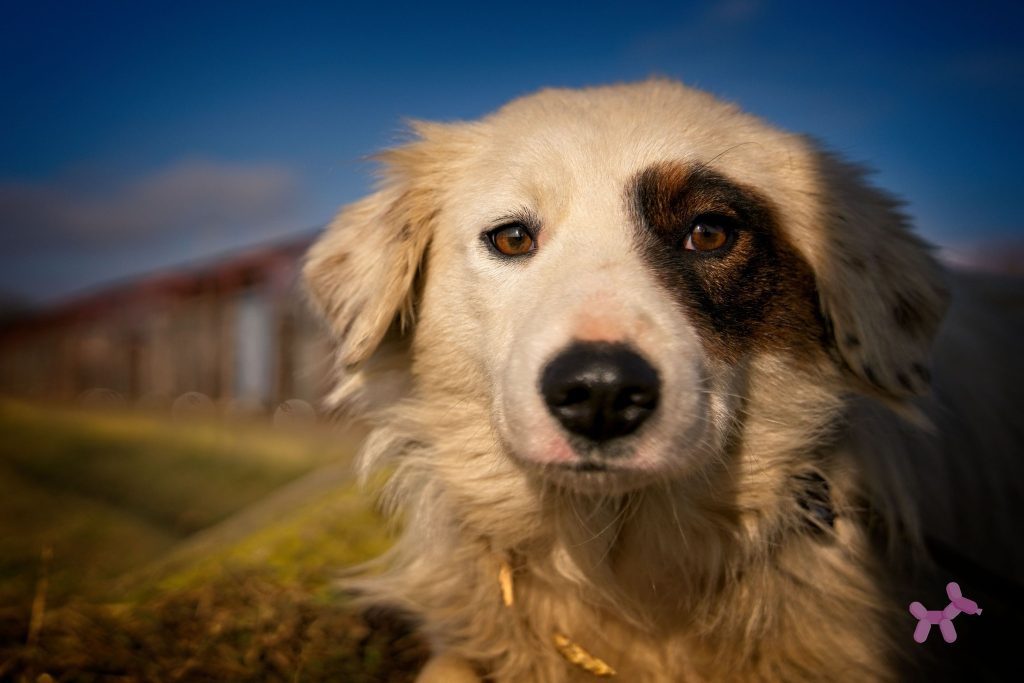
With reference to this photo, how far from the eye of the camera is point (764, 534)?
203 centimetres

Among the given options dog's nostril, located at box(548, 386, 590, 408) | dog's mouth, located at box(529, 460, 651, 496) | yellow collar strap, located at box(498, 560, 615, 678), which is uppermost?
dog's nostril, located at box(548, 386, 590, 408)

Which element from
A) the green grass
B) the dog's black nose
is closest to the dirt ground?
the green grass

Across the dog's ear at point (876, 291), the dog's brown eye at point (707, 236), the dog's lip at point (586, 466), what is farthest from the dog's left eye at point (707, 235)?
the dog's lip at point (586, 466)

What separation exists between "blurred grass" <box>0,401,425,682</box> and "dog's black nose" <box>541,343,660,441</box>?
120 cm

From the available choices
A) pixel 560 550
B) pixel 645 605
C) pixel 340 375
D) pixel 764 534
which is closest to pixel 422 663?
pixel 560 550

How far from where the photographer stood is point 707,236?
206cm

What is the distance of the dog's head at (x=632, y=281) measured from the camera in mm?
1618

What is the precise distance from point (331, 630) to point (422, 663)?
33 centimetres

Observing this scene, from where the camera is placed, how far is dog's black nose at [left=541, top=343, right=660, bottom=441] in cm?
152

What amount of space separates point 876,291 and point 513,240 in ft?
3.37

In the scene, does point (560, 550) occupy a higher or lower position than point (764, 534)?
lower

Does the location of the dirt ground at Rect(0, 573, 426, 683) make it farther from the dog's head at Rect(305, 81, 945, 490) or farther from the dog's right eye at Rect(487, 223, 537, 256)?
the dog's right eye at Rect(487, 223, 537, 256)

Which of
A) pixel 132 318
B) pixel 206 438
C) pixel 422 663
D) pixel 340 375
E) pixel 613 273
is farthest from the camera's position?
pixel 132 318

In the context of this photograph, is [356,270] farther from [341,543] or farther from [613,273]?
[341,543]
